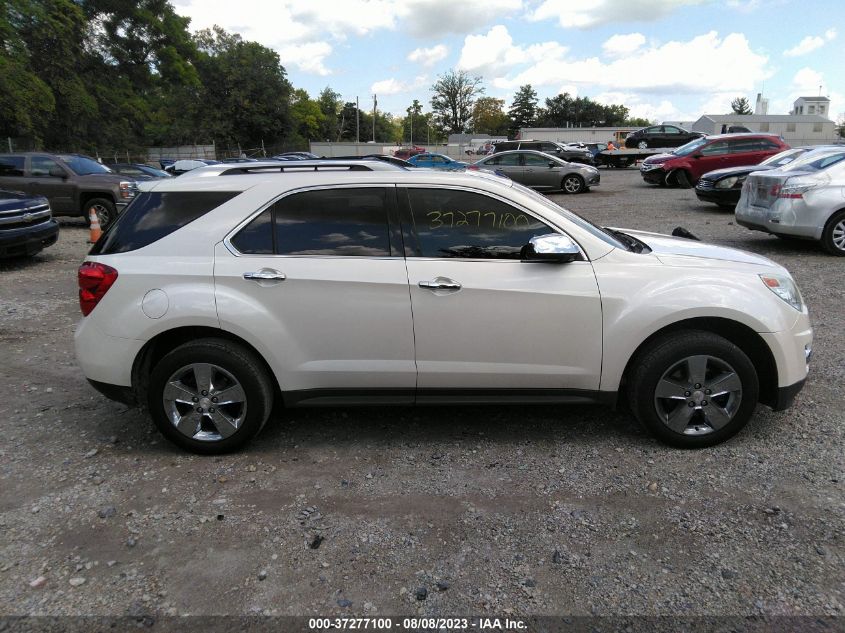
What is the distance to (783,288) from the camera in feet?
12.2

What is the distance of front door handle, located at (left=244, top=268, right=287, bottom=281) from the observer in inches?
139

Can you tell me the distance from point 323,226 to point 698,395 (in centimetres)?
243

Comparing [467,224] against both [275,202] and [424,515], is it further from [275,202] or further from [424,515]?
[424,515]

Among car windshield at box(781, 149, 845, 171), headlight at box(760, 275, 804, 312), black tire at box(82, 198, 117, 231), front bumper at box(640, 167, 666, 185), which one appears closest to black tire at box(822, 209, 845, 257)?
car windshield at box(781, 149, 845, 171)

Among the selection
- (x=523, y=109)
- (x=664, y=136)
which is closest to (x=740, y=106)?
(x=523, y=109)

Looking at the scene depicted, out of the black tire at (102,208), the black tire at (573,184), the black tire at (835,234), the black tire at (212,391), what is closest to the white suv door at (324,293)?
the black tire at (212,391)

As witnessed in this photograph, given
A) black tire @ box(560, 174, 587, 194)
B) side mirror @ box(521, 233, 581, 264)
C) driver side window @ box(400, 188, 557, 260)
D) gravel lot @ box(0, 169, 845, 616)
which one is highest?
driver side window @ box(400, 188, 557, 260)

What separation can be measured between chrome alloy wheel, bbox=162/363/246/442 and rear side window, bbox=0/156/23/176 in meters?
12.8

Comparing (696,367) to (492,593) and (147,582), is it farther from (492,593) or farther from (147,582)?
(147,582)

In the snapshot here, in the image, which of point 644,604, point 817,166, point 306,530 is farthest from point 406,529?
Result: point 817,166

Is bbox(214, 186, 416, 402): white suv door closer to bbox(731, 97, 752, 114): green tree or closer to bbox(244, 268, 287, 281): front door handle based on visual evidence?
bbox(244, 268, 287, 281): front door handle

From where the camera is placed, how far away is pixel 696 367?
3.56 metres

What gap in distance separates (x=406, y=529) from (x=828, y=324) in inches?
210

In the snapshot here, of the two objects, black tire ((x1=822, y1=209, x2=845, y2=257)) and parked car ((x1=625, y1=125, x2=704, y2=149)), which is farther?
parked car ((x1=625, y1=125, x2=704, y2=149))
